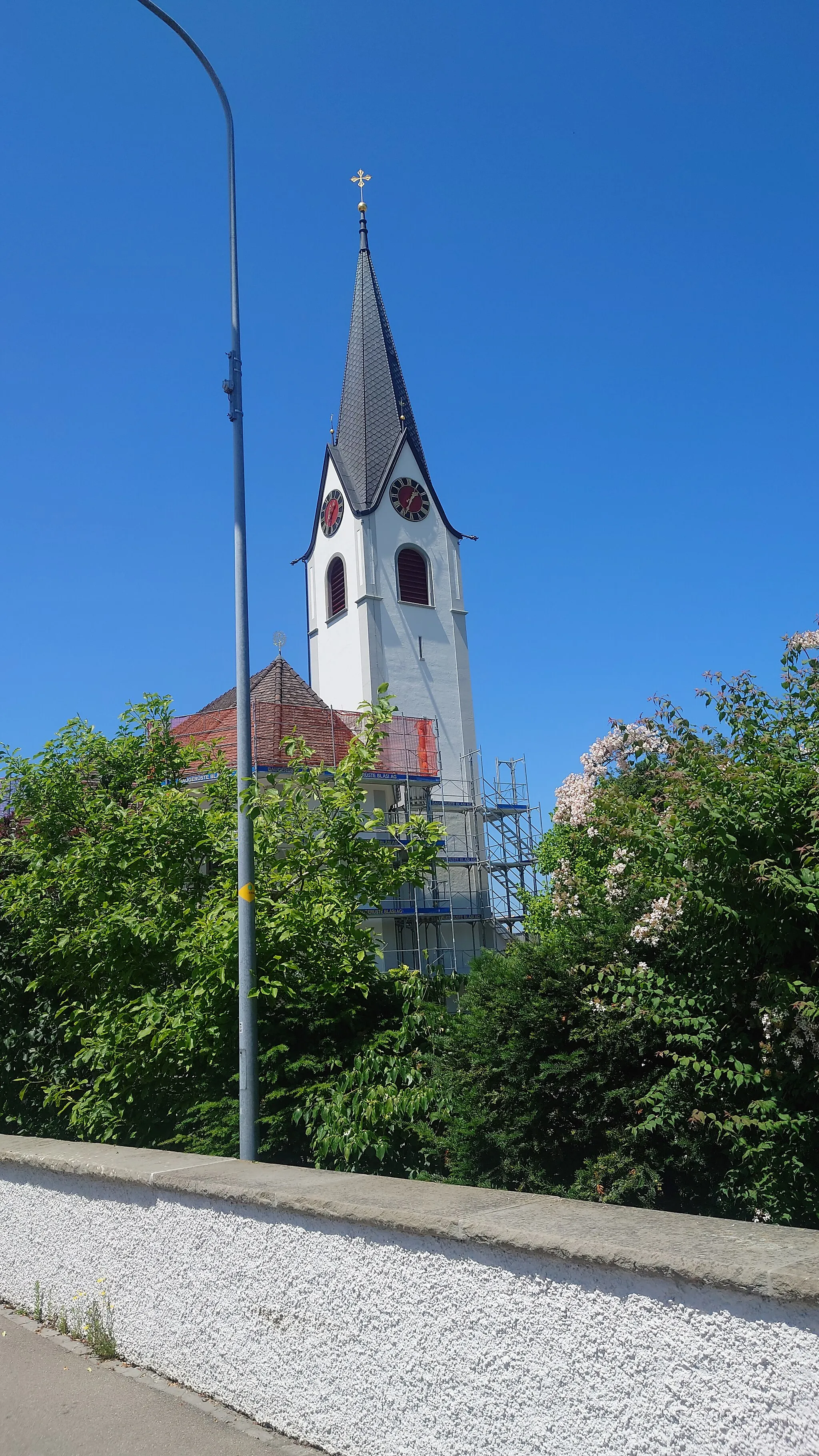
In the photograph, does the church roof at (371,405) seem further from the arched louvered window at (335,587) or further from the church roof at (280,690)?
the church roof at (280,690)

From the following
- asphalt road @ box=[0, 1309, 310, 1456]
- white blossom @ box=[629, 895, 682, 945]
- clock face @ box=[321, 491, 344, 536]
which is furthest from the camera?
clock face @ box=[321, 491, 344, 536]

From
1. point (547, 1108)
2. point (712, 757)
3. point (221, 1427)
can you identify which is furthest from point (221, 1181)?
point (712, 757)

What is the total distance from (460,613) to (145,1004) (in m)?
37.9

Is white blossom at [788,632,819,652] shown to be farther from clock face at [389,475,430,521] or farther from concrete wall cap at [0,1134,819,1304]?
clock face at [389,475,430,521]

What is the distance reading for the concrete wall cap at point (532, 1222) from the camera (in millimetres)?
2914

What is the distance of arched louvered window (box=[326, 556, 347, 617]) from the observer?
46.2 metres

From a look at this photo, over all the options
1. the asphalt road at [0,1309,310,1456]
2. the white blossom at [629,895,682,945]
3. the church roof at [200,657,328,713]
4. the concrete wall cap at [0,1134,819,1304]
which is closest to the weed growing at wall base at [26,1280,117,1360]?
the asphalt road at [0,1309,310,1456]

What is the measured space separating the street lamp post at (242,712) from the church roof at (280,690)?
87.2 ft

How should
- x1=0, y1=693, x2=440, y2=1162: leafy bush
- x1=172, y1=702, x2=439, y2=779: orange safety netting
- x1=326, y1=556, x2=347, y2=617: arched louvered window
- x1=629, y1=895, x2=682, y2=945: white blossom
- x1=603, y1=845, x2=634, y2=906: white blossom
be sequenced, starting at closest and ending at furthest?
x1=629, y1=895, x2=682, y2=945: white blossom → x1=603, y1=845, x2=634, y2=906: white blossom → x1=0, y1=693, x2=440, y2=1162: leafy bush → x1=172, y1=702, x2=439, y2=779: orange safety netting → x1=326, y1=556, x2=347, y2=617: arched louvered window

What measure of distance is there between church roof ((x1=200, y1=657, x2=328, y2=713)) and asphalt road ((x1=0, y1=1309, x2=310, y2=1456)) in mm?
30781

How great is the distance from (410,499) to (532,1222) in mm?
44726

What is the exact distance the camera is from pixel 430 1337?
380 centimetres

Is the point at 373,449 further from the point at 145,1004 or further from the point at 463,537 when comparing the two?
the point at 145,1004

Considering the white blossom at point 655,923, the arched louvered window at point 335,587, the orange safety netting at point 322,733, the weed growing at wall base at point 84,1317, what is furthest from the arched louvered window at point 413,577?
the weed growing at wall base at point 84,1317
